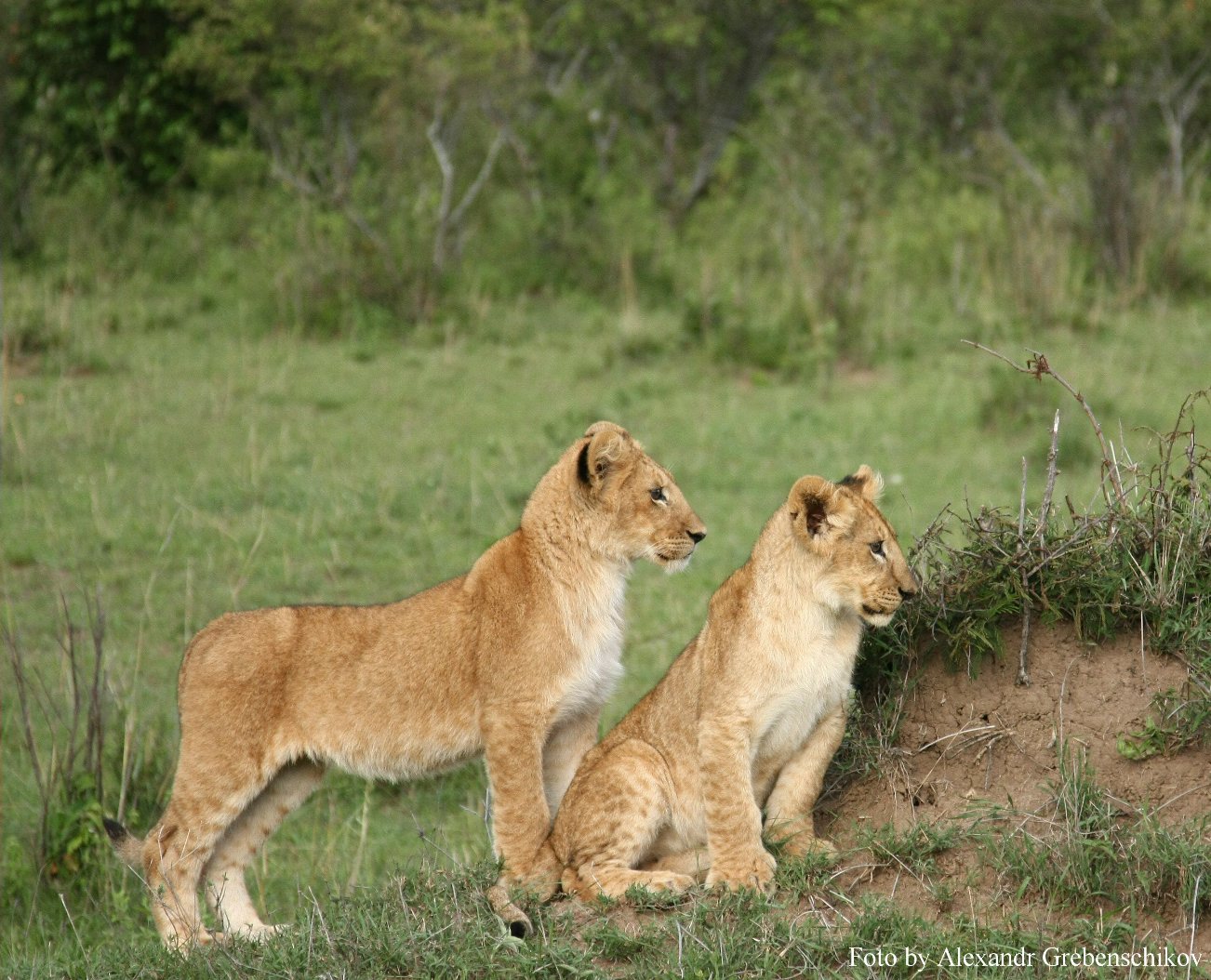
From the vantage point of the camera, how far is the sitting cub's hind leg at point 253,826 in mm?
5520

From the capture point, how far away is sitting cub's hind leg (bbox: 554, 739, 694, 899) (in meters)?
4.66

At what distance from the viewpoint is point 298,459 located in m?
10.3

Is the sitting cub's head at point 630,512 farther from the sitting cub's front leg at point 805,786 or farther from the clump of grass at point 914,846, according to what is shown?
the clump of grass at point 914,846

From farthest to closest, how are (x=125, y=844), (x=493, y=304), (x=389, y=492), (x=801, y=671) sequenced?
1. (x=493, y=304)
2. (x=389, y=492)
3. (x=125, y=844)
4. (x=801, y=671)

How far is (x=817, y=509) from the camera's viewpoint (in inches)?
185

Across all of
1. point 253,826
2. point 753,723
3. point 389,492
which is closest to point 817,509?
point 753,723

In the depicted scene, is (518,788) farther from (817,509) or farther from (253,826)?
(817,509)

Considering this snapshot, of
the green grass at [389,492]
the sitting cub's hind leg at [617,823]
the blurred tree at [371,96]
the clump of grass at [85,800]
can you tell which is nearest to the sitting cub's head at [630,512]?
the sitting cub's hind leg at [617,823]

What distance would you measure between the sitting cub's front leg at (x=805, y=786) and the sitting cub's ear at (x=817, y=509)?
49 cm

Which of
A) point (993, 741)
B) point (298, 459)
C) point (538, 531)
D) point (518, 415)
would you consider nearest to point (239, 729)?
point (538, 531)

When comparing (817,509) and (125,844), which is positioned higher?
(817,509)

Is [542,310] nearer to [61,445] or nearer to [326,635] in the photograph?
[61,445]

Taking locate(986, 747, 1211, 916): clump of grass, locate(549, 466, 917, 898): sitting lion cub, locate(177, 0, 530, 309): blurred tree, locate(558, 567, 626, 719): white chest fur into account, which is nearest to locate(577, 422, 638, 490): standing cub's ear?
locate(558, 567, 626, 719): white chest fur

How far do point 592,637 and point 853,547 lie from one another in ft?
3.12
